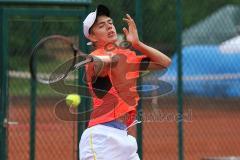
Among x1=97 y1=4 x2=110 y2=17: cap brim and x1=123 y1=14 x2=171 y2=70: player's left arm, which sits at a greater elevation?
x1=97 y1=4 x2=110 y2=17: cap brim

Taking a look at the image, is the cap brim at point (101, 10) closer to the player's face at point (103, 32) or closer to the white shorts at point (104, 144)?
the player's face at point (103, 32)

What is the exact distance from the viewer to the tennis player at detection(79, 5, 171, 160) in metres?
5.56

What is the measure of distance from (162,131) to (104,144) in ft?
14.4

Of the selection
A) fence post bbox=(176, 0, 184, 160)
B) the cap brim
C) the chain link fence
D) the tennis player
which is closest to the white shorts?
the tennis player

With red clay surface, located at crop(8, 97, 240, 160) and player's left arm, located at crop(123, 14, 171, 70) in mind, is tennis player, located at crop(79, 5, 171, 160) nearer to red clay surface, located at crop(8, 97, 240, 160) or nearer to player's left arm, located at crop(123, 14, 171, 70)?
player's left arm, located at crop(123, 14, 171, 70)

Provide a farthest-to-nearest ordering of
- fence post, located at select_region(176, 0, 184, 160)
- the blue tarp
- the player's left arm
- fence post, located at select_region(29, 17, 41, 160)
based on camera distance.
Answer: the blue tarp
fence post, located at select_region(176, 0, 184, 160)
fence post, located at select_region(29, 17, 41, 160)
the player's left arm

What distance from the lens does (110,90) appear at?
5648 mm

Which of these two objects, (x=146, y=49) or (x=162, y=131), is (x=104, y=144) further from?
(x=162, y=131)

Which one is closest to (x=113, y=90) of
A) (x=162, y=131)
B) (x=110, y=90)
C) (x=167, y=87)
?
(x=110, y=90)

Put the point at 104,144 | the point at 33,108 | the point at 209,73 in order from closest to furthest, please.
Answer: the point at 104,144 < the point at 33,108 < the point at 209,73

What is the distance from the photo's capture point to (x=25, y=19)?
25.7ft

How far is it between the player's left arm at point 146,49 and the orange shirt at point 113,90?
13 cm

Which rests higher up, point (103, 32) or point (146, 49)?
point (103, 32)

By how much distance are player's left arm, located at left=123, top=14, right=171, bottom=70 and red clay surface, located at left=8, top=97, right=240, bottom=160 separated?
85.9 inches
